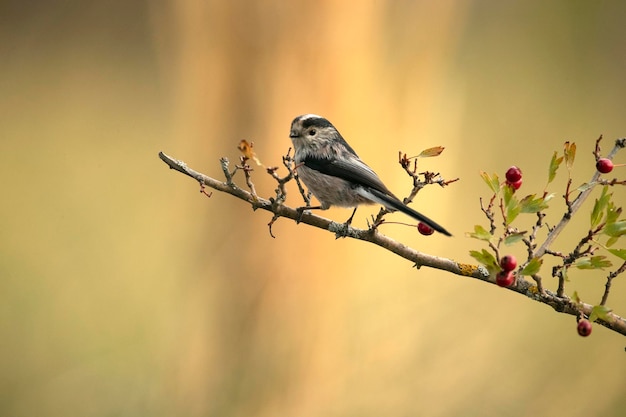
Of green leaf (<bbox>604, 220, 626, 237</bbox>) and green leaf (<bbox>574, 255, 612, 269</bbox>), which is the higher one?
green leaf (<bbox>604, 220, 626, 237</bbox>)

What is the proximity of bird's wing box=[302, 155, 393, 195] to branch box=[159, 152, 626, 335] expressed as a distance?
9 cm

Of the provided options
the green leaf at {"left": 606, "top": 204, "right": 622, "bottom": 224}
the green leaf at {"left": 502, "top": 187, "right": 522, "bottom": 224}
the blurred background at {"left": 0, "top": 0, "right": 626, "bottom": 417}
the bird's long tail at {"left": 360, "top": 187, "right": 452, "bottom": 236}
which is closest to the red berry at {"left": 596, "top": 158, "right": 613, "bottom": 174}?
the green leaf at {"left": 606, "top": 204, "right": 622, "bottom": 224}

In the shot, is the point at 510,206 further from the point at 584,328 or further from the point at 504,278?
the point at 584,328

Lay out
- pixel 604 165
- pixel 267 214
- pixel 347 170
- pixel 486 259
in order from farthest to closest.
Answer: pixel 267 214, pixel 347 170, pixel 604 165, pixel 486 259

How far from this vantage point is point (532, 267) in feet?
2.82

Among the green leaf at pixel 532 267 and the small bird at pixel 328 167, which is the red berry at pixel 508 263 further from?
the small bird at pixel 328 167

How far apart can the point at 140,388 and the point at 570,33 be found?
4.94 ft

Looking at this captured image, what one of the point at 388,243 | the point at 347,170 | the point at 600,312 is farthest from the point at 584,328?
the point at 347,170

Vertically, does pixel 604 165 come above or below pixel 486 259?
above

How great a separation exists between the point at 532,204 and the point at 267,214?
2.47 feet

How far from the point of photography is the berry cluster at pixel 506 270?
867 mm

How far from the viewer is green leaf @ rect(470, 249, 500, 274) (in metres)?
0.85

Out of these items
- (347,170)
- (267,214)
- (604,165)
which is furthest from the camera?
(267,214)

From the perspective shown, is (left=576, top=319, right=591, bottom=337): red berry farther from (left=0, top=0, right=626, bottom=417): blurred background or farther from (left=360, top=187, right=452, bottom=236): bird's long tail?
(left=0, top=0, right=626, bottom=417): blurred background
